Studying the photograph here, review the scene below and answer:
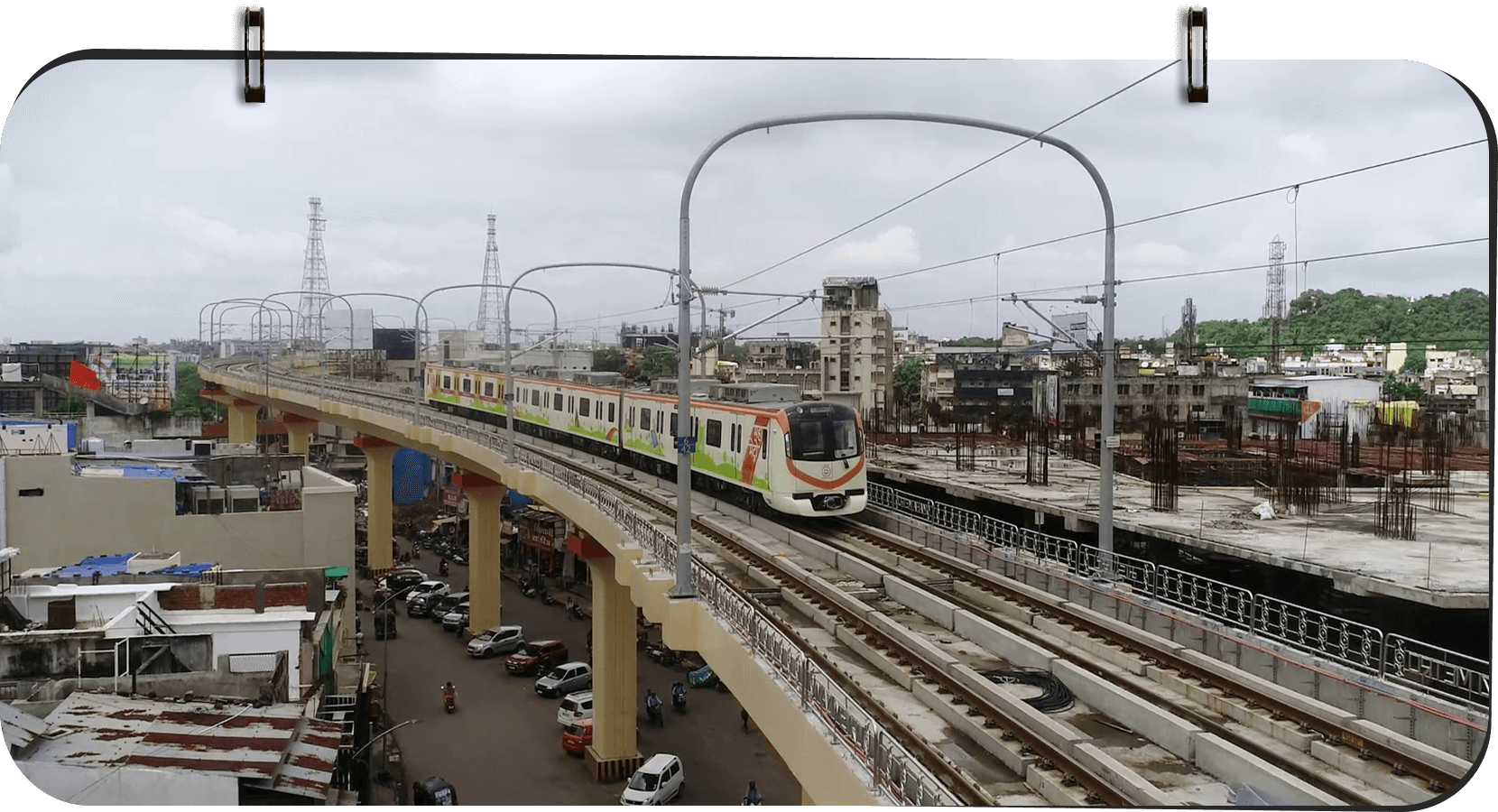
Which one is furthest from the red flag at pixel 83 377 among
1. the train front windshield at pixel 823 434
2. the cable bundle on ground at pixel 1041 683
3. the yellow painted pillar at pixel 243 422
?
the yellow painted pillar at pixel 243 422

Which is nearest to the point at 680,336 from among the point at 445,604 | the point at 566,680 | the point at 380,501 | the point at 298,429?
the point at 566,680

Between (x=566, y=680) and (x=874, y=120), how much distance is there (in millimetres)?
15519

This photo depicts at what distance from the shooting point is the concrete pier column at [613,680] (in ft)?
54.6

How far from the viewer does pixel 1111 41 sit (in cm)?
590

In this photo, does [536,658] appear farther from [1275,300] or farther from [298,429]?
[298,429]

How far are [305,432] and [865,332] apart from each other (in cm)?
2737

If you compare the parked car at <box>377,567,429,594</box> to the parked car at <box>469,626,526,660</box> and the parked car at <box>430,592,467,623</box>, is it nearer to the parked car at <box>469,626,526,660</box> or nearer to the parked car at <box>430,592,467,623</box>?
the parked car at <box>430,592,467,623</box>

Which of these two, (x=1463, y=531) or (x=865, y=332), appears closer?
(x=1463, y=531)

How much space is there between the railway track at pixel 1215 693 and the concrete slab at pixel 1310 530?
307cm

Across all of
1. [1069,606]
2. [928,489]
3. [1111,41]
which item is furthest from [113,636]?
[928,489]

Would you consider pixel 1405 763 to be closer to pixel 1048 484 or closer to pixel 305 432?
pixel 1048 484

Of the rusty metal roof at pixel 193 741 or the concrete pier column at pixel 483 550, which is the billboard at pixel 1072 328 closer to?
the rusty metal roof at pixel 193 741

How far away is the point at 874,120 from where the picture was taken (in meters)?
7.49

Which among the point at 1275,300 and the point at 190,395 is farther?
the point at 190,395
